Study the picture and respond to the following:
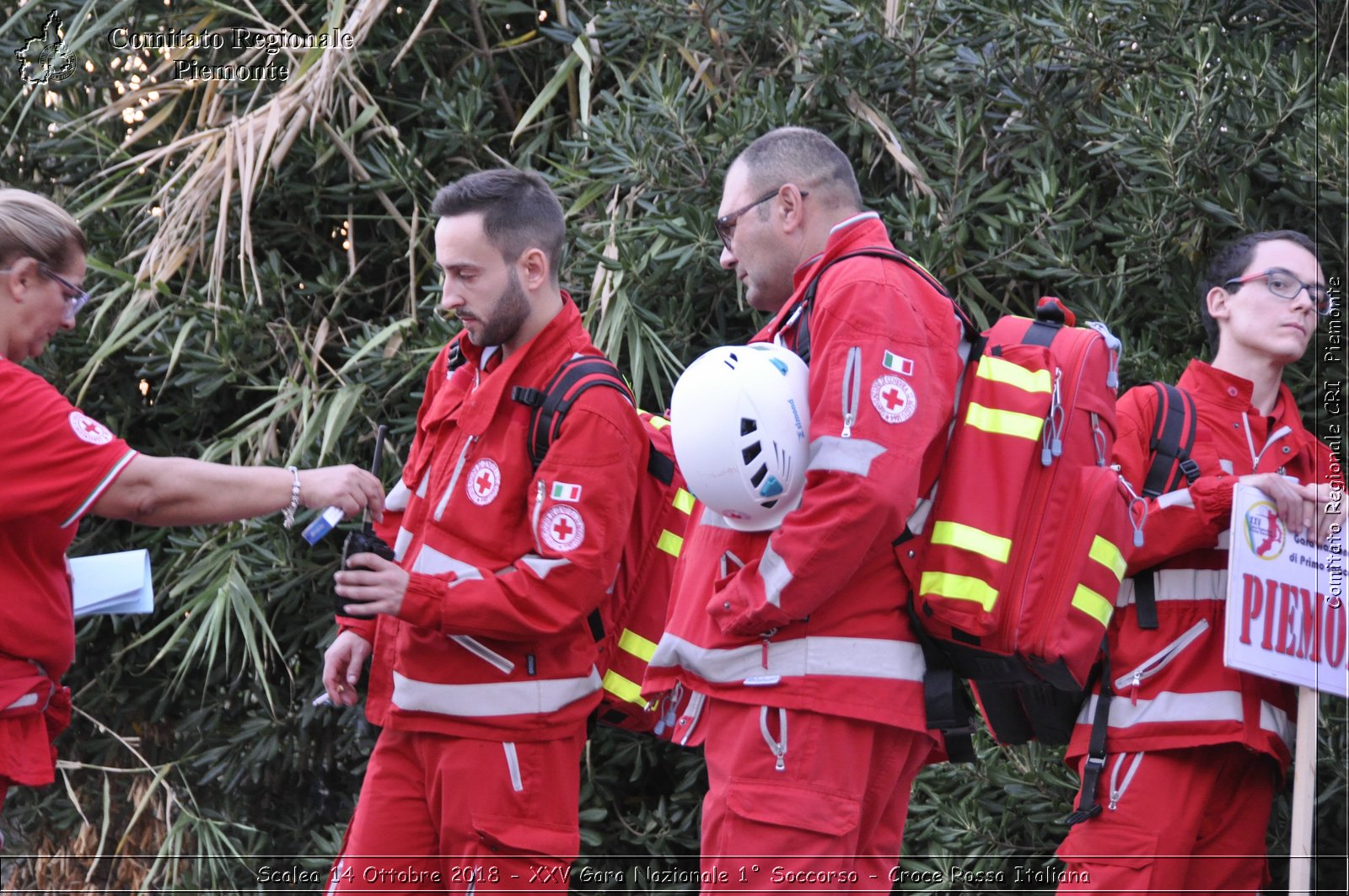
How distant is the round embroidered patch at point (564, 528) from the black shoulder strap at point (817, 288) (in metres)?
0.70

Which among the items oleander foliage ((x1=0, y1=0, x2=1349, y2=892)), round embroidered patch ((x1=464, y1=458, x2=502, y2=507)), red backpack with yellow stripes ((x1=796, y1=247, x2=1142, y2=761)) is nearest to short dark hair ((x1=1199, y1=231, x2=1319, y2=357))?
oleander foliage ((x1=0, y1=0, x2=1349, y2=892))

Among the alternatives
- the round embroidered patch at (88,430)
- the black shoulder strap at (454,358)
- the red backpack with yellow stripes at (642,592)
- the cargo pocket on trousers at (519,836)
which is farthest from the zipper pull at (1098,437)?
the round embroidered patch at (88,430)

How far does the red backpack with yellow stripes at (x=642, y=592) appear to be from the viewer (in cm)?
394

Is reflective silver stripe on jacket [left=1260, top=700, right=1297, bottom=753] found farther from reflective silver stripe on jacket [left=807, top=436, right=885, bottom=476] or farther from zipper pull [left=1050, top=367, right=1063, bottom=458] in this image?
reflective silver stripe on jacket [left=807, top=436, right=885, bottom=476]

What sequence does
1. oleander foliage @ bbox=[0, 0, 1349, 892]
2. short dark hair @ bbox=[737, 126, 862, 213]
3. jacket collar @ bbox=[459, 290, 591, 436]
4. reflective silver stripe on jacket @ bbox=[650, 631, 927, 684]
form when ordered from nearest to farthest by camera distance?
1. reflective silver stripe on jacket @ bbox=[650, 631, 927, 684]
2. short dark hair @ bbox=[737, 126, 862, 213]
3. jacket collar @ bbox=[459, 290, 591, 436]
4. oleander foliage @ bbox=[0, 0, 1349, 892]

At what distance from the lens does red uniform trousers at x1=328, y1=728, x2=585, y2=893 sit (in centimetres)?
365

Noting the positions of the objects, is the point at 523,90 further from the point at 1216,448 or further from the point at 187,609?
the point at 1216,448

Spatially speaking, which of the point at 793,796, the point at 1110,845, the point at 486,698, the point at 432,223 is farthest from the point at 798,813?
the point at 432,223

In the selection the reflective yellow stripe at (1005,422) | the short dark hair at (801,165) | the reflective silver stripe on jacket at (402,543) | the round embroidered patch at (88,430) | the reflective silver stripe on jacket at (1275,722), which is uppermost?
the short dark hair at (801,165)

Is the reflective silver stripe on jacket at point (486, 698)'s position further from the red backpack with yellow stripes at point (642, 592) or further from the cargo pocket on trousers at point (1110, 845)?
the cargo pocket on trousers at point (1110, 845)

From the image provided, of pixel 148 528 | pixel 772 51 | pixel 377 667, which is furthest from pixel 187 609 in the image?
pixel 772 51

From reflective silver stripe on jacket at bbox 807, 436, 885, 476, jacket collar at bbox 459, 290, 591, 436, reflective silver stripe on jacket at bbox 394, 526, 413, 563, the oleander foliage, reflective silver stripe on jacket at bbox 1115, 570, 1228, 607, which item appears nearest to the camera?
reflective silver stripe on jacket at bbox 807, 436, 885, 476

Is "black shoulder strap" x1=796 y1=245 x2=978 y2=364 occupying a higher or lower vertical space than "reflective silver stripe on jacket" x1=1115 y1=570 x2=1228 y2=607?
higher

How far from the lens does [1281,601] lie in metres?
3.87
